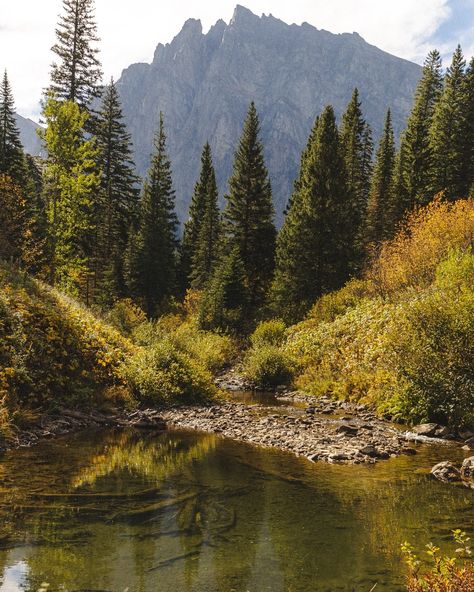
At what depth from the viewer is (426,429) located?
1262 cm

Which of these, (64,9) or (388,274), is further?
(64,9)

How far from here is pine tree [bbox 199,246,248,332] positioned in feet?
112

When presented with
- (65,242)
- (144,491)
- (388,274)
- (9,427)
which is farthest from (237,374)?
(144,491)

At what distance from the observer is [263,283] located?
42312mm

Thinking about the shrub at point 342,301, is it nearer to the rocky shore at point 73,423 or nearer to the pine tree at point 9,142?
the rocky shore at point 73,423

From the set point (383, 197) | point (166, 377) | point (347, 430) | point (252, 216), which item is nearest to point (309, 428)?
point (347, 430)

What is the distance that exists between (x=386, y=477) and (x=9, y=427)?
25.0 feet

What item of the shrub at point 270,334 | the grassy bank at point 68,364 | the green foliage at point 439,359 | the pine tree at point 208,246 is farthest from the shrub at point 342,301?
the pine tree at point 208,246

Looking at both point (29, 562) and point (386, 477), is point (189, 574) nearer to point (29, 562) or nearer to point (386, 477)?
point (29, 562)

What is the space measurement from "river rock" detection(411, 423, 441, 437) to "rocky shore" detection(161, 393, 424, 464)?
0.40m

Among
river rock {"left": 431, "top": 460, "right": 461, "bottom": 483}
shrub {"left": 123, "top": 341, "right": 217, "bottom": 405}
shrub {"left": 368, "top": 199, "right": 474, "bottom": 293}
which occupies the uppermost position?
shrub {"left": 368, "top": 199, "right": 474, "bottom": 293}

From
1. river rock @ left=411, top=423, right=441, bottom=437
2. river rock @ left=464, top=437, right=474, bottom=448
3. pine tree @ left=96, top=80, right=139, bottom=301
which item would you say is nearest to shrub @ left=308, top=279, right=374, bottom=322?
river rock @ left=411, top=423, right=441, bottom=437

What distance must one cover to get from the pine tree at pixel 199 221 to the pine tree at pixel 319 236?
13.1 meters

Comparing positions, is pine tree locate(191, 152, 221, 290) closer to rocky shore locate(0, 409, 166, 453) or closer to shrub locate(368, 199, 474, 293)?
shrub locate(368, 199, 474, 293)
